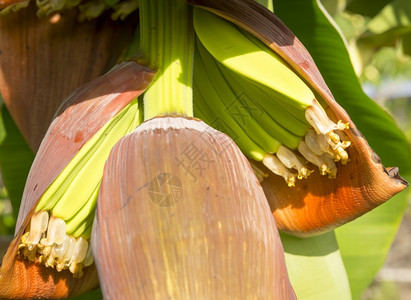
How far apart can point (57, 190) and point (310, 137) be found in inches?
7.0

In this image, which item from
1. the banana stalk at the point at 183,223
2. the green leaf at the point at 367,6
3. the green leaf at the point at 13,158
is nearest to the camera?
the banana stalk at the point at 183,223

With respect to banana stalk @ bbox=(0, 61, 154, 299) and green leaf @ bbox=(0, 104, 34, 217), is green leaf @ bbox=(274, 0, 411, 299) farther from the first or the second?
green leaf @ bbox=(0, 104, 34, 217)

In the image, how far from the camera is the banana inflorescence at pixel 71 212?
37cm

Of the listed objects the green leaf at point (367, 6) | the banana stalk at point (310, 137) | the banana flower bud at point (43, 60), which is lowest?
the banana stalk at point (310, 137)

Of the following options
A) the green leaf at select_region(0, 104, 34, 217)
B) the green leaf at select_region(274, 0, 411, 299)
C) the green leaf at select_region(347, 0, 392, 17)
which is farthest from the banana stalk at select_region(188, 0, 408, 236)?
the green leaf at select_region(347, 0, 392, 17)

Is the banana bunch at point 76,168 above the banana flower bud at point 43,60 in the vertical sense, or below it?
below

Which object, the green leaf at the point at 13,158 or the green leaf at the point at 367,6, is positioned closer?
the green leaf at the point at 13,158

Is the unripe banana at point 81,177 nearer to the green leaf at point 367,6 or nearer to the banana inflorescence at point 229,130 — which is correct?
the banana inflorescence at point 229,130

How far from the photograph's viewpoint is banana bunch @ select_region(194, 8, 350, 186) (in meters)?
0.38

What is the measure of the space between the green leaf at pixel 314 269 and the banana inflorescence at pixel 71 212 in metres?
0.17

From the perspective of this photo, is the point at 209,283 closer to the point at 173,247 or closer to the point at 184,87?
the point at 173,247

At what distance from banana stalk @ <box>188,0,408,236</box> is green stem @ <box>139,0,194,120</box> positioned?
0.02 m

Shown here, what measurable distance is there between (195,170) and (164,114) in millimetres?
80

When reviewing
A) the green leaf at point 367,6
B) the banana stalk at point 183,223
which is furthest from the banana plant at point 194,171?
the green leaf at point 367,6
